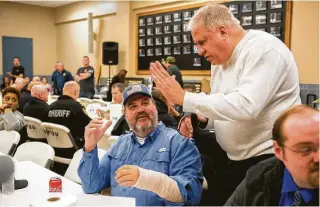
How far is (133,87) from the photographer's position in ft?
6.90

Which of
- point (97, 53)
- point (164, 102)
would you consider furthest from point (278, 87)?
point (97, 53)

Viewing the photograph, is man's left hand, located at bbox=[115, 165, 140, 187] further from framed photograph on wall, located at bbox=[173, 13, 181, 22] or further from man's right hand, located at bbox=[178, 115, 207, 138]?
framed photograph on wall, located at bbox=[173, 13, 181, 22]

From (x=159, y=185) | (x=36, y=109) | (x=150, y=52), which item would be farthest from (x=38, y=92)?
(x=150, y=52)

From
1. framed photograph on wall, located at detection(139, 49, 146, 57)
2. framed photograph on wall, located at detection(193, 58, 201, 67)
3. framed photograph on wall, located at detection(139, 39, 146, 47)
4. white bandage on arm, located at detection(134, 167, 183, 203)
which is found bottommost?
white bandage on arm, located at detection(134, 167, 183, 203)

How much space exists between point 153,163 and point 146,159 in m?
0.05

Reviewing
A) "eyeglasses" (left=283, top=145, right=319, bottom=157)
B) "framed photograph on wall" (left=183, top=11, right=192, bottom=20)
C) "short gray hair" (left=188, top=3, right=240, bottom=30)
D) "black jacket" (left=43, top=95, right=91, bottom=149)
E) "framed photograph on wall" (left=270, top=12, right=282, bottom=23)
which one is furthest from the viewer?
"framed photograph on wall" (left=183, top=11, right=192, bottom=20)

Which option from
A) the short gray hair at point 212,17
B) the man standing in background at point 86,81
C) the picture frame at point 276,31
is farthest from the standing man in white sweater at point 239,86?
the man standing in background at point 86,81

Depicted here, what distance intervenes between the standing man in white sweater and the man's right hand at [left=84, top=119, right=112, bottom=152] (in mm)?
469

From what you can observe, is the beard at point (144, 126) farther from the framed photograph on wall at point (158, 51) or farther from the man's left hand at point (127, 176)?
the framed photograph on wall at point (158, 51)

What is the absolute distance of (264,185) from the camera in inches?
48.5

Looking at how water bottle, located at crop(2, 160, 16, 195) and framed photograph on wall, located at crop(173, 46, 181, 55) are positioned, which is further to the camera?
framed photograph on wall, located at crop(173, 46, 181, 55)

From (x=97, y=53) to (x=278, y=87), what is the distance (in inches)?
361

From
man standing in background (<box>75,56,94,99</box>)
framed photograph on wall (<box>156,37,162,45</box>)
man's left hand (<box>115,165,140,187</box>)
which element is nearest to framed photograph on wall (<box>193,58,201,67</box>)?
framed photograph on wall (<box>156,37,162,45</box>)

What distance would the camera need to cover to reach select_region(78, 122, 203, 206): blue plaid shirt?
1.82m
